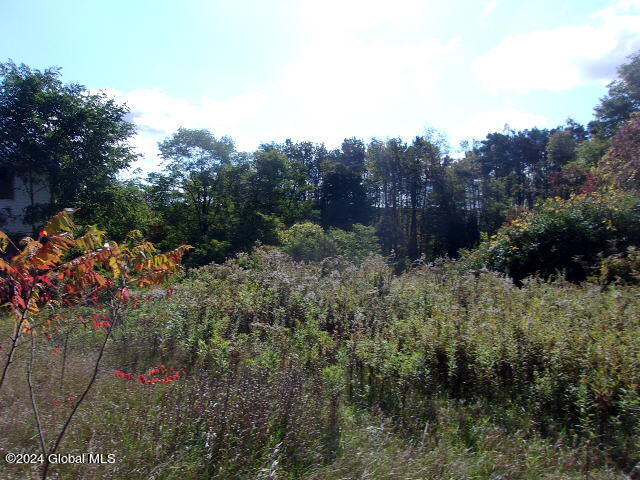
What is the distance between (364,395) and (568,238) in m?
8.35

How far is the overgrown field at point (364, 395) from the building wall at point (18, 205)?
37.3ft

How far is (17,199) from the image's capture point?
1628 centimetres

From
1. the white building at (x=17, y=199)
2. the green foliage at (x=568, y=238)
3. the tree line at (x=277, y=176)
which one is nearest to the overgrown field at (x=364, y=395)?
the green foliage at (x=568, y=238)

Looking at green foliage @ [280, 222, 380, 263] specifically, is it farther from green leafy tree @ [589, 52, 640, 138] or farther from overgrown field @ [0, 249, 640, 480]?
green leafy tree @ [589, 52, 640, 138]

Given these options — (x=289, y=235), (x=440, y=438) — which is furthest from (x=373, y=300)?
(x=289, y=235)

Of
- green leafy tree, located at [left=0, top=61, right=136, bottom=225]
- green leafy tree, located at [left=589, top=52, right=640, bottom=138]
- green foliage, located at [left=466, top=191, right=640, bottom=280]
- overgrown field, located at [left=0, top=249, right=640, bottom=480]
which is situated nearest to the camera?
overgrown field, located at [left=0, top=249, right=640, bottom=480]

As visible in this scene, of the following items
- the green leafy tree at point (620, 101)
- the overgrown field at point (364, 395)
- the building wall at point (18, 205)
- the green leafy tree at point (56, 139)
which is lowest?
the overgrown field at point (364, 395)

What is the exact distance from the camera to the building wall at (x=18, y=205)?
16.0m

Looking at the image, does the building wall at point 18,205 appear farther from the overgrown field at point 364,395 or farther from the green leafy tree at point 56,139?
the overgrown field at point 364,395

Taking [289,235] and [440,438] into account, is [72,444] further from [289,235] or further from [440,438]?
[289,235]

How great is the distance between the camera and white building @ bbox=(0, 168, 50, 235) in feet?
52.5

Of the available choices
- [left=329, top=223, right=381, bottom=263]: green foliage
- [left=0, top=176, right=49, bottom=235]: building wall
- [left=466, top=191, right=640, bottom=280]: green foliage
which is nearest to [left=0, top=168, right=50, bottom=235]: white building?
[left=0, top=176, right=49, bottom=235]: building wall

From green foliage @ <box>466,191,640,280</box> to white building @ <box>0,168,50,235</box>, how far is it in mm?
13516

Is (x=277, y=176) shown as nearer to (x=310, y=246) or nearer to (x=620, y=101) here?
(x=310, y=246)
